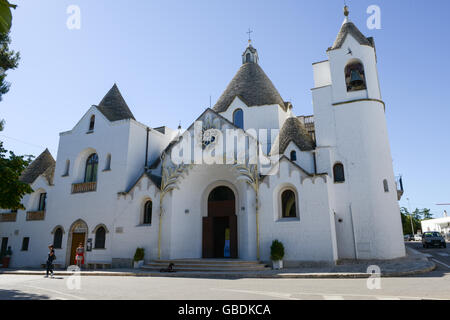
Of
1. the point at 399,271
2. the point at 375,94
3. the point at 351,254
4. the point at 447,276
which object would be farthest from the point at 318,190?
the point at 375,94

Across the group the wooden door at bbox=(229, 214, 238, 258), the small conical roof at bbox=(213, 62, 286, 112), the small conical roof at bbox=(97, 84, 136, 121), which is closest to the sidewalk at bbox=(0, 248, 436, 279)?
the wooden door at bbox=(229, 214, 238, 258)

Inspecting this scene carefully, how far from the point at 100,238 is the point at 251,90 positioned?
16.1 metres

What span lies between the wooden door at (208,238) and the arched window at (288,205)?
5.10 meters

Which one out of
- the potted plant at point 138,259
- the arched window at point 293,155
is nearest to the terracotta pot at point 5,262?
the potted plant at point 138,259

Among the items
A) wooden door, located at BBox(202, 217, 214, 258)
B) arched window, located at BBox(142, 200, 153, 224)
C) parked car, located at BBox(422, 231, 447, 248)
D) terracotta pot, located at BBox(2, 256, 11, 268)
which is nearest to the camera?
wooden door, located at BBox(202, 217, 214, 258)

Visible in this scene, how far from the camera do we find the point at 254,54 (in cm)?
2989

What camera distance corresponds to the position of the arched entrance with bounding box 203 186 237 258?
19.5m

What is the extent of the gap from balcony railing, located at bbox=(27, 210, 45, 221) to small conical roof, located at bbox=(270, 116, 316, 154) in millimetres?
18125

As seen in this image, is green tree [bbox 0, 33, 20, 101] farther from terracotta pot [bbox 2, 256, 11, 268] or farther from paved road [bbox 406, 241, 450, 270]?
paved road [bbox 406, 241, 450, 270]

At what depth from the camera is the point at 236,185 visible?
19781 millimetres

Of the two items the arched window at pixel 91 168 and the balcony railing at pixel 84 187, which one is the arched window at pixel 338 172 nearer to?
→ the balcony railing at pixel 84 187

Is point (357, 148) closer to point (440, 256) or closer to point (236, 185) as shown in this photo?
point (236, 185)

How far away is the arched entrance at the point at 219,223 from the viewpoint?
64.1 ft

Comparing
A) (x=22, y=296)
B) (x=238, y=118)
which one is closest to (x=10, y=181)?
(x=22, y=296)
